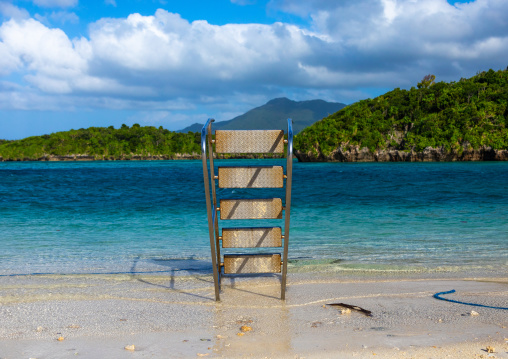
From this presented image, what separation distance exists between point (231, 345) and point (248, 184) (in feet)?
6.55

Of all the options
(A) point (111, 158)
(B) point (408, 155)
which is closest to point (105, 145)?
(A) point (111, 158)

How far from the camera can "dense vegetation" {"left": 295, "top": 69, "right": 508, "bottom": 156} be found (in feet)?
322

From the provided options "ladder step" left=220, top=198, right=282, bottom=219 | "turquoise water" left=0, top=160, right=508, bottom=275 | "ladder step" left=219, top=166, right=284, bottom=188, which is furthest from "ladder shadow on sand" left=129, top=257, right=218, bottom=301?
"ladder step" left=219, top=166, right=284, bottom=188

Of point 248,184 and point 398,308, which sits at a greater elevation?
point 248,184

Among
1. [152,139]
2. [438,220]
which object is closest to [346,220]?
[438,220]

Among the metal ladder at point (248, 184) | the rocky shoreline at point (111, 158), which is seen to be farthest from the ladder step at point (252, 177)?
the rocky shoreline at point (111, 158)

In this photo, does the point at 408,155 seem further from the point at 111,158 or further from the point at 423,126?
the point at 111,158

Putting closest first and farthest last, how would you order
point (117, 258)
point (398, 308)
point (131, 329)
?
point (131, 329)
point (398, 308)
point (117, 258)

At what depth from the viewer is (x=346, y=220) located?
15.3 m

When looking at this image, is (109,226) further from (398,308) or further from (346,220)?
(398,308)

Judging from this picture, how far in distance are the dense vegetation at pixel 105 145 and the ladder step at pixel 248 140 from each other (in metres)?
174

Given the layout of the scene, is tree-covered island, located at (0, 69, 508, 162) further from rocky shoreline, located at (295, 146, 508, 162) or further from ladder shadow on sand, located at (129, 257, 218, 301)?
ladder shadow on sand, located at (129, 257, 218, 301)

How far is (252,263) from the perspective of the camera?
570cm

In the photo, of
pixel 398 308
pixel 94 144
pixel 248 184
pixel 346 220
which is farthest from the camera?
pixel 94 144
